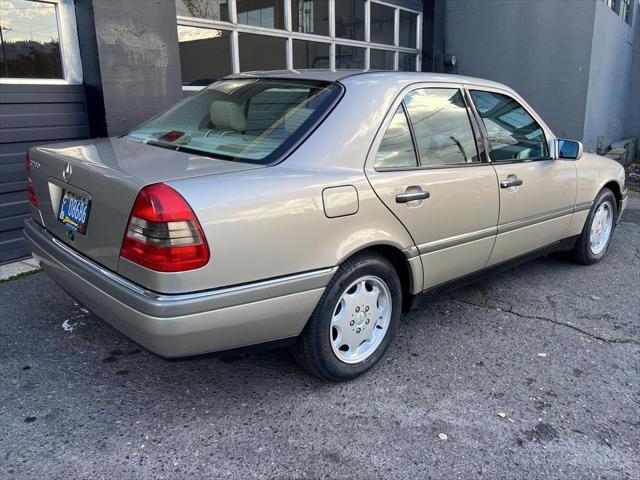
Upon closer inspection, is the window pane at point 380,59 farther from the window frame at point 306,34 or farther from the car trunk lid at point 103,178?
the car trunk lid at point 103,178

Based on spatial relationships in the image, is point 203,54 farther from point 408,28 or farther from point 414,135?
point 408,28

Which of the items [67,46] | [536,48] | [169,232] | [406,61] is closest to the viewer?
[169,232]

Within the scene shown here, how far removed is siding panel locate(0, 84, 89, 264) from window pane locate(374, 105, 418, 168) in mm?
3605

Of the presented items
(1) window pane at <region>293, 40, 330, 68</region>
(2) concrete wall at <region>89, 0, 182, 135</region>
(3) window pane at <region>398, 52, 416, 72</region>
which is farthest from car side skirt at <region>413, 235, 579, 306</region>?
(3) window pane at <region>398, 52, 416, 72</region>

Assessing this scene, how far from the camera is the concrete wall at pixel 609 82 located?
9.88 m

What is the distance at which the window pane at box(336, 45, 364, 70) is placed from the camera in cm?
870

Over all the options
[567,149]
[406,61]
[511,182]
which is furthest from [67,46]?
[406,61]

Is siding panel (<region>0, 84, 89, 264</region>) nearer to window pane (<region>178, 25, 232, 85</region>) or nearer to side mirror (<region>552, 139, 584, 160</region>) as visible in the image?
window pane (<region>178, 25, 232, 85</region>)

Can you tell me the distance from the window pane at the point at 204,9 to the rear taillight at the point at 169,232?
4.58 metres

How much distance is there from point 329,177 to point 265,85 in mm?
969

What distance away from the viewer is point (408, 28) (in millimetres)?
10430

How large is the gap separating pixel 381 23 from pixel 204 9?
4.26 metres

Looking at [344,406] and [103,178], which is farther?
[344,406]

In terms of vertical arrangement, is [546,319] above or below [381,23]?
below
